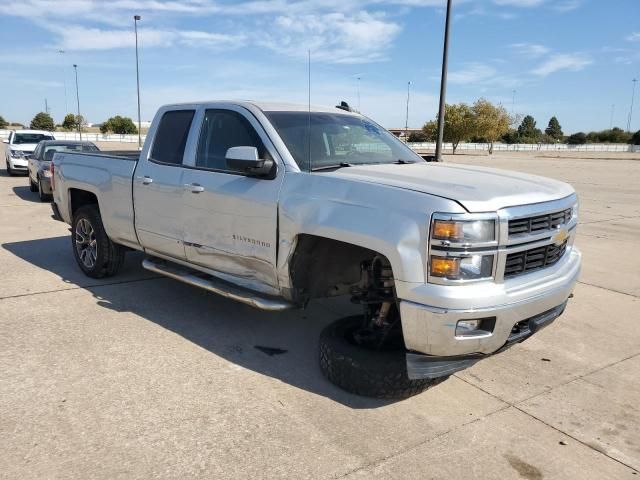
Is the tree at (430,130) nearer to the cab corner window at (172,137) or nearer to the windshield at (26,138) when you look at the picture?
the windshield at (26,138)

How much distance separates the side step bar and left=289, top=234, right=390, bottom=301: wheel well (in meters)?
0.20

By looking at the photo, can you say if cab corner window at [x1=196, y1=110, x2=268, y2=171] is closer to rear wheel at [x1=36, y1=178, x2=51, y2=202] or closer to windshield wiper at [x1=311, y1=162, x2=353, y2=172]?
windshield wiper at [x1=311, y1=162, x2=353, y2=172]

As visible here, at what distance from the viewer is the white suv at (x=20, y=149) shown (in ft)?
63.5

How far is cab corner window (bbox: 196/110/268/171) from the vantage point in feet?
14.5

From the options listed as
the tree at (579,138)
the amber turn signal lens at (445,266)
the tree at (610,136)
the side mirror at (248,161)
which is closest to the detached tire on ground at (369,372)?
the amber turn signal lens at (445,266)

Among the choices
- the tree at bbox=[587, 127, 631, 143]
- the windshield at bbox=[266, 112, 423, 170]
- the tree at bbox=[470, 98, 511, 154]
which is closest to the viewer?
the windshield at bbox=[266, 112, 423, 170]

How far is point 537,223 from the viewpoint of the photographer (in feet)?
11.1

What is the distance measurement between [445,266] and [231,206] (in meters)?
1.89

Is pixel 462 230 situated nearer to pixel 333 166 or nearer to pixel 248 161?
pixel 333 166

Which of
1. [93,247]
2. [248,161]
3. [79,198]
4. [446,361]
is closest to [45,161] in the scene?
[79,198]

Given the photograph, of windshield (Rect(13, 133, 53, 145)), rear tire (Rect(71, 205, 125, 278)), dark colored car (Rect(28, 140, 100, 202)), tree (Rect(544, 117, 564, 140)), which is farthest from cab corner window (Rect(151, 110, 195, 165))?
Answer: tree (Rect(544, 117, 564, 140))

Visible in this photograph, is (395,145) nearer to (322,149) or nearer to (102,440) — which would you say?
(322,149)

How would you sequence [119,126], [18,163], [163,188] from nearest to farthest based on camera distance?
[163,188] < [18,163] < [119,126]

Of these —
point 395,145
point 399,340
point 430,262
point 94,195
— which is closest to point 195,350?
point 399,340
